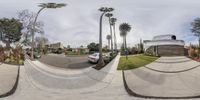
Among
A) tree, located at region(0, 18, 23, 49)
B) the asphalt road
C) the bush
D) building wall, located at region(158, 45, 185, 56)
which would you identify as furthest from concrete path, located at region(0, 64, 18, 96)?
the bush

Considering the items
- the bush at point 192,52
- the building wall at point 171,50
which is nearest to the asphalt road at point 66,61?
the building wall at point 171,50

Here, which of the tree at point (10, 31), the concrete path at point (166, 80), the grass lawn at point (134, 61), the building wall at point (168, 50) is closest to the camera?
the tree at point (10, 31)

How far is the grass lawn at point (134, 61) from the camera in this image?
11.3 feet

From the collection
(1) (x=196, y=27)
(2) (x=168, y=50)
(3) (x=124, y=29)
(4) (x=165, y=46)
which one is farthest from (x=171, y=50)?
(3) (x=124, y=29)

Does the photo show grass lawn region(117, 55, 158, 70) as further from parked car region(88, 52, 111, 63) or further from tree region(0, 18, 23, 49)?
tree region(0, 18, 23, 49)

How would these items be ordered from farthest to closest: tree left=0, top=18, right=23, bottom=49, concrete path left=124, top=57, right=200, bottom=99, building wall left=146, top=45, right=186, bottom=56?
1. concrete path left=124, top=57, right=200, bottom=99
2. building wall left=146, top=45, right=186, bottom=56
3. tree left=0, top=18, right=23, bottom=49

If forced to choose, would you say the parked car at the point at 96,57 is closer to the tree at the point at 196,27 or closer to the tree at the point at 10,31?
the tree at the point at 10,31

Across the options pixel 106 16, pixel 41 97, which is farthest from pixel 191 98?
pixel 41 97

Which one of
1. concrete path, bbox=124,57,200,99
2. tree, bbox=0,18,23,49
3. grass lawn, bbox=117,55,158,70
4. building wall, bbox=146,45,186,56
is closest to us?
tree, bbox=0,18,23,49

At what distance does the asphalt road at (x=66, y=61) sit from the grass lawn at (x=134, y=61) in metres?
0.37

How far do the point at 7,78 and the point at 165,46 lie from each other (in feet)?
5.86

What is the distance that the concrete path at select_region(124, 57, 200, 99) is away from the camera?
3.57m

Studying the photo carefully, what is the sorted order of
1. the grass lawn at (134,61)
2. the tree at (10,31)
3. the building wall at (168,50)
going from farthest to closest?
the grass lawn at (134,61) → the building wall at (168,50) → the tree at (10,31)

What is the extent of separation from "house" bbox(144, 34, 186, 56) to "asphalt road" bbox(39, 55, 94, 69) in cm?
67
